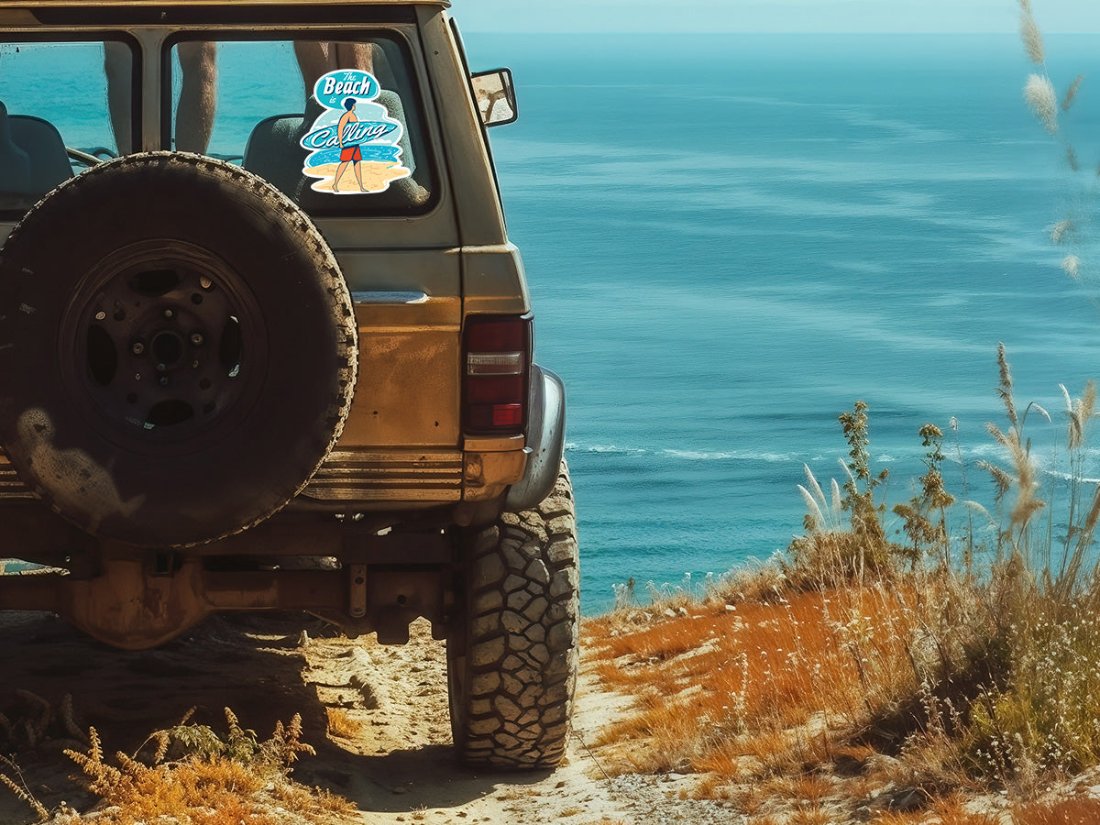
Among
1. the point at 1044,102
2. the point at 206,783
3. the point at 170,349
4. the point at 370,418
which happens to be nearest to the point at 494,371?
the point at 370,418

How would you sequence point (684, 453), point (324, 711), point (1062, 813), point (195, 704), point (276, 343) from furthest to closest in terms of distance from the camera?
point (684, 453)
point (324, 711)
point (195, 704)
point (276, 343)
point (1062, 813)

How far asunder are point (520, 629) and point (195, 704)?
1633 mm

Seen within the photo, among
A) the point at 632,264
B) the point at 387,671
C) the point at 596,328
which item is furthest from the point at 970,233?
the point at 387,671

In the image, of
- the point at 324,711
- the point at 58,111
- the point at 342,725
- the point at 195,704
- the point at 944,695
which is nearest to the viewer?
the point at 58,111

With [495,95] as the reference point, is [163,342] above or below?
below

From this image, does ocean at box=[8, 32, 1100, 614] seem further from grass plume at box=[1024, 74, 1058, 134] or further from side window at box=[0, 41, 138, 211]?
side window at box=[0, 41, 138, 211]

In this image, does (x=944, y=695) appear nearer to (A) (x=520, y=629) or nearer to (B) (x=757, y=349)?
(A) (x=520, y=629)

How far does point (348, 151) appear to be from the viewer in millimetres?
4855

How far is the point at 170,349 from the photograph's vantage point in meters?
4.26

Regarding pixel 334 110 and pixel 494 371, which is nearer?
pixel 494 371

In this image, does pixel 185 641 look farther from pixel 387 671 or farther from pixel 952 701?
pixel 952 701

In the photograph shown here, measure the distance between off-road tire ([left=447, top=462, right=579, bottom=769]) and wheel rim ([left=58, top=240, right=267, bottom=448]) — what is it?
131 centimetres

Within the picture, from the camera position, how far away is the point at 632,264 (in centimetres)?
18512

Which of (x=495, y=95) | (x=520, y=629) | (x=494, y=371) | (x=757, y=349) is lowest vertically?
(x=757, y=349)
